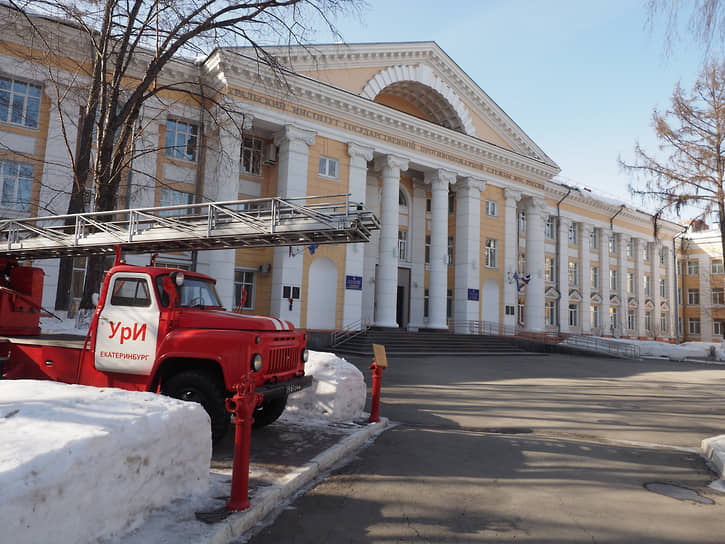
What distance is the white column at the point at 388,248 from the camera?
2653cm

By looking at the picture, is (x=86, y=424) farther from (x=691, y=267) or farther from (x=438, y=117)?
(x=691, y=267)

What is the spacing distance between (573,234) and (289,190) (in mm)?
28114

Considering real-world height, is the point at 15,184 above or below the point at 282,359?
above

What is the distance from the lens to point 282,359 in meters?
6.48

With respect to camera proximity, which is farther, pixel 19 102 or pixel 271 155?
pixel 271 155

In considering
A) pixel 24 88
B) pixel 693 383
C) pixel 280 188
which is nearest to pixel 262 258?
pixel 280 188

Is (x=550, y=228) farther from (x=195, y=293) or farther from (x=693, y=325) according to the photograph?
(x=195, y=293)

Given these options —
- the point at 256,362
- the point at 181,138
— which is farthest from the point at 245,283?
the point at 256,362

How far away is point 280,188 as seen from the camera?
2362cm

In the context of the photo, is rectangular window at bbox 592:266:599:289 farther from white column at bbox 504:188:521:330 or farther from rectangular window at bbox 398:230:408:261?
rectangular window at bbox 398:230:408:261

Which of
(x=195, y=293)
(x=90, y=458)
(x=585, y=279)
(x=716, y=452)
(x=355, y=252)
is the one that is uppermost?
(x=585, y=279)

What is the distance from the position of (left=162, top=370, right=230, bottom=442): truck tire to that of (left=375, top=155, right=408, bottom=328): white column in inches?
799

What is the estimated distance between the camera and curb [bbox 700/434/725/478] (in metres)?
5.97

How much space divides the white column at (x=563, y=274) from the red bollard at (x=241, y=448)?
37253 millimetres
